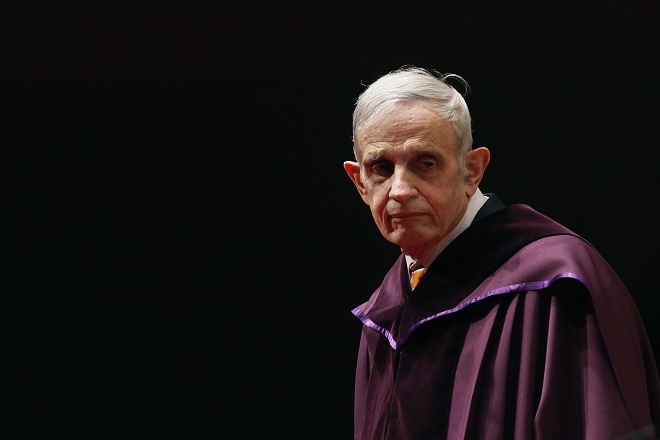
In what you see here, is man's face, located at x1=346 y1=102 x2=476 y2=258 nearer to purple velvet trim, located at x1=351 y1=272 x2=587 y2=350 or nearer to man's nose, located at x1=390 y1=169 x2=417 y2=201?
man's nose, located at x1=390 y1=169 x2=417 y2=201

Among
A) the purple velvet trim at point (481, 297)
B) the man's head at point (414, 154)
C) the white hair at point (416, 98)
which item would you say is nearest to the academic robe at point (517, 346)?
the purple velvet trim at point (481, 297)

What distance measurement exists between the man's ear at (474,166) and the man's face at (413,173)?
1.5 inches

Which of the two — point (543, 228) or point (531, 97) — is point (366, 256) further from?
point (543, 228)

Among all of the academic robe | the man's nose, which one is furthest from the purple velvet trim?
the man's nose

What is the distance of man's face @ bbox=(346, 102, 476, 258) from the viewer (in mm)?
2207

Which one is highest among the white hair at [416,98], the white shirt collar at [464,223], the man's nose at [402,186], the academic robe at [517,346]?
the white hair at [416,98]

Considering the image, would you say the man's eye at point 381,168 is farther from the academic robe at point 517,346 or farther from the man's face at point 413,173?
the academic robe at point 517,346

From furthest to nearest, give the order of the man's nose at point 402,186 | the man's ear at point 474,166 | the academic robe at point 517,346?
the man's ear at point 474,166 < the man's nose at point 402,186 < the academic robe at point 517,346

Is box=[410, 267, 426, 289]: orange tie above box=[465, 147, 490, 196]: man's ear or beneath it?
beneath

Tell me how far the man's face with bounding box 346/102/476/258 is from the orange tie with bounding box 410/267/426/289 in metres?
0.12

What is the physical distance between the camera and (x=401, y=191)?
2.20 metres

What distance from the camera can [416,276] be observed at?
2.41 meters

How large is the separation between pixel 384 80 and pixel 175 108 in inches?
57.4

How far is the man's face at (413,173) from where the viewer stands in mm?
2207
